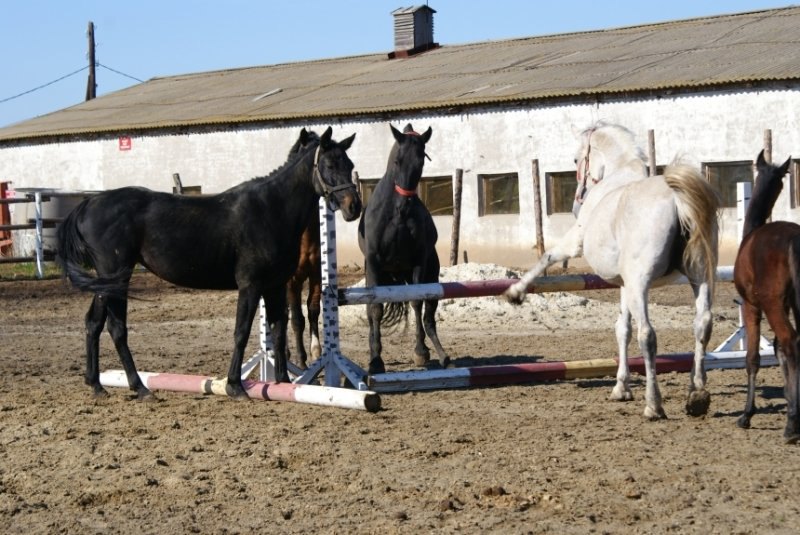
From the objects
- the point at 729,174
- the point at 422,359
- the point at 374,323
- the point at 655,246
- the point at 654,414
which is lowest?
the point at 422,359

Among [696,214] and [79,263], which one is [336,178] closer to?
[79,263]

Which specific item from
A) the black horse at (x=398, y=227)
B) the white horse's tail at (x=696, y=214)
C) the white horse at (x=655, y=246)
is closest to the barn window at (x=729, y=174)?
the black horse at (x=398, y=227)

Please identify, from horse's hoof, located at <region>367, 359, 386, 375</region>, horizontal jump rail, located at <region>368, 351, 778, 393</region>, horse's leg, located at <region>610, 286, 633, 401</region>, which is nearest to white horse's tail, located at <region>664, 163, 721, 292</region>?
horse's leg, located at <region>610, 286, 633, 401</region>

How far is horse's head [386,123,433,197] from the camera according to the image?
1093 centimetres

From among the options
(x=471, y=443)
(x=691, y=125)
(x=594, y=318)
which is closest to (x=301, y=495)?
(x=471, y=443)

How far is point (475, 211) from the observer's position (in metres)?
27.8

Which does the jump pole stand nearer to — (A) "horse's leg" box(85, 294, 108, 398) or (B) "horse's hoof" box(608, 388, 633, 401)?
(A) "horse's leg" box(85, 294, 108, 398)

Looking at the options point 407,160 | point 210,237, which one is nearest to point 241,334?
point 210,237

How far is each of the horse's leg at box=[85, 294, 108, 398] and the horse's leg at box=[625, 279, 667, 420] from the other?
171 inches

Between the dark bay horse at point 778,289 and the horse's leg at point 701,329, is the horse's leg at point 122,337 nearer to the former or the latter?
the horse's leg at point 701,329

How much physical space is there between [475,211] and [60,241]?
18696mm

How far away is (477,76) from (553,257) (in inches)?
882

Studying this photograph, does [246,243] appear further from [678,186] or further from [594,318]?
[594,318]

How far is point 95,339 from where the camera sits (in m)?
9.80
